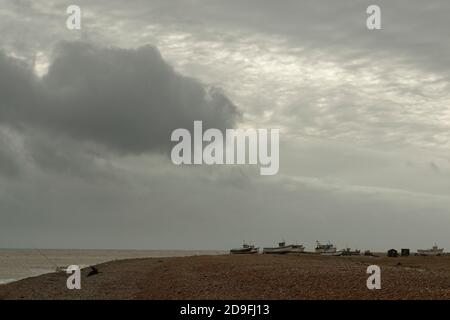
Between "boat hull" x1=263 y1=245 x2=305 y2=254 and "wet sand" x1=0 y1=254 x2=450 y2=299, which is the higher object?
"wet sand" x1=0 y1=254 x2=450 y2=299

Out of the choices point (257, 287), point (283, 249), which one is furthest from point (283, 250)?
point (257, 287)

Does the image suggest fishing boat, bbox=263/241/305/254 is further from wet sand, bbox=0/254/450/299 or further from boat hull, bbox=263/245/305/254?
wet sand, bbox=0/254/450/299

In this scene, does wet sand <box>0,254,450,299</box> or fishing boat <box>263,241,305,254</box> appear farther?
fishing boat <box>263,241,305,254</box>

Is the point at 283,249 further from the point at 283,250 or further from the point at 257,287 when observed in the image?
the point at 257,287

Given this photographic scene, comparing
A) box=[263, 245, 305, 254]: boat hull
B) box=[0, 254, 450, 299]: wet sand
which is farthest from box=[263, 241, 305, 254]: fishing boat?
box=[0, 254, 450, 299]: wet sand

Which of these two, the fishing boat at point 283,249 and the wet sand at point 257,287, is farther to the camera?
the fishing boat at point 283,249

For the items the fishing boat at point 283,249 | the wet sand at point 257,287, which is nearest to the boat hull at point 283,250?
the fishing boat at point 283,249

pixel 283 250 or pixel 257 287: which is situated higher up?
pixel 257 287

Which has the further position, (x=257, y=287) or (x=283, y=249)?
(x=283, y=249)

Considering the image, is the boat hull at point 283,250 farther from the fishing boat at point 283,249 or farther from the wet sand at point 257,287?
the wet sand at point 257,287

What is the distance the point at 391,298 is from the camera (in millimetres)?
27391
